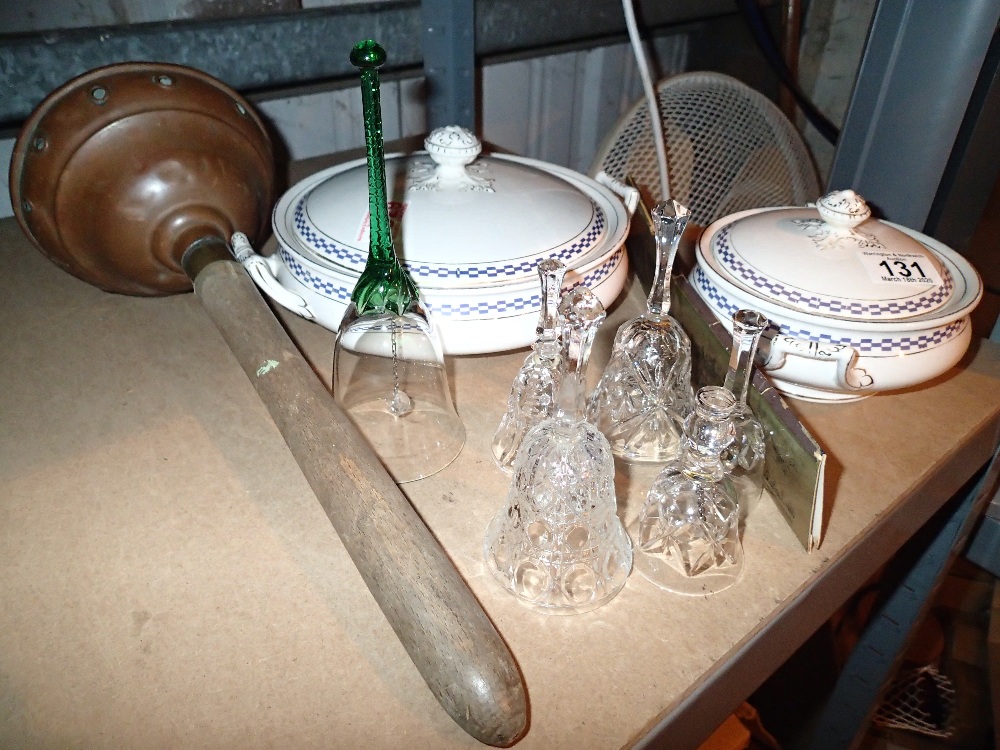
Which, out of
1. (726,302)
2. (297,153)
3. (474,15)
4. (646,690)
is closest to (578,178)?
(726,302)

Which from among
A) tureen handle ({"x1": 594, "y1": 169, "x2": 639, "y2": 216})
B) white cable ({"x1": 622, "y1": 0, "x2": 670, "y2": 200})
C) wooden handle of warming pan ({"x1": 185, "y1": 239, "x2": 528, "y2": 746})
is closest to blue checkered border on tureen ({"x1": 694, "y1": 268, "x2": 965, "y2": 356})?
tureen handle ({"x1": 594, "y1": 169, "x2": 639, "y2": 216})

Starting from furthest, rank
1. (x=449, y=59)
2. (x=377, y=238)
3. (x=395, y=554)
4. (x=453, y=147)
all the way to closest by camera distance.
→ (x=449, y=59) < (x=453, y=147) < (x=377, y=238) < (x=395, y=554)

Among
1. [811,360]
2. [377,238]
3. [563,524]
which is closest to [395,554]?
[563,524]

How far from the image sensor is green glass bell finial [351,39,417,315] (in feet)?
1.46

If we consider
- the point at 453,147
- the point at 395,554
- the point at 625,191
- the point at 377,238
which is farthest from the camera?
the point at 625,191

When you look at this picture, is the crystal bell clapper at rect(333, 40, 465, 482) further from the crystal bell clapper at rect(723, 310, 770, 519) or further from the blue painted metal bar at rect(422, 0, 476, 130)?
the blue painted metal bar at rect(422, 0, 476, 130)

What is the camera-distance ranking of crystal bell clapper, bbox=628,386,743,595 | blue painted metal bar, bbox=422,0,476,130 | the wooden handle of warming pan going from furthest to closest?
blue painted metal bar, bbox=422,0,476,130
crystal bell clapper, bbox=628,386,743,595
the wooden handle of warming pan

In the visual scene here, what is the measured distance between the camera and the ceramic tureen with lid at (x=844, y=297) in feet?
1.77

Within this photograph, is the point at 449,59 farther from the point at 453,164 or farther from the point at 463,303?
the point at 463,303

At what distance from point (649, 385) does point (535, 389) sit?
3.7 inches

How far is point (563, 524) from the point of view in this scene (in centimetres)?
46

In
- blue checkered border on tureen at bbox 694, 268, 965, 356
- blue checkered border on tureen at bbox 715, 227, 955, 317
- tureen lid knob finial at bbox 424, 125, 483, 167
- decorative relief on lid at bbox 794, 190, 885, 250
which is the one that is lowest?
blue checkered border on tureen at bbox 694, 268, 965, 356

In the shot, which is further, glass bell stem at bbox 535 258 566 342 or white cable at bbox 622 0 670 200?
white cable at bbox 622 0 670 200

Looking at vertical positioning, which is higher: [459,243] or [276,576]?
[459,243]
